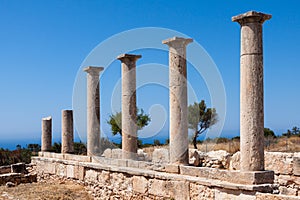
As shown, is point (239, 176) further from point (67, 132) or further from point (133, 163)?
point (67, 132)

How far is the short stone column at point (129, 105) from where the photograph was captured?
1380 centimetres

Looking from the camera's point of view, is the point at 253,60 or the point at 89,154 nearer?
the point at 253,60

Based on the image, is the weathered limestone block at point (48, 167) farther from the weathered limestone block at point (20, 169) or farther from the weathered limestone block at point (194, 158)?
the weathered limestone block at point (194, 158)

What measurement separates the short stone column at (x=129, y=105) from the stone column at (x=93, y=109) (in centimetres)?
247

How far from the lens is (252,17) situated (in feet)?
29.5

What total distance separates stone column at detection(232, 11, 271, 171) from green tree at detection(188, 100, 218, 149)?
24610mm

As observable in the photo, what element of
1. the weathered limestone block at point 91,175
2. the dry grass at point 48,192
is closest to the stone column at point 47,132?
the dry grass at point 48,192

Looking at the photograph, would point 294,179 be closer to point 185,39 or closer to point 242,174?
point 242,174

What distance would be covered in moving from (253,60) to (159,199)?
451 cm

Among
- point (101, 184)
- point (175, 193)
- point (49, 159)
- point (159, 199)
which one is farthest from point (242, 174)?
point (49, 159)

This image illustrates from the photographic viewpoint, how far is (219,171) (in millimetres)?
9461

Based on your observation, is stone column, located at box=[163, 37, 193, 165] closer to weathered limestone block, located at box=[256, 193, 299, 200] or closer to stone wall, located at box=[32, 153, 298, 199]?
stone wall, located at box=[32, 153, 298, 199]

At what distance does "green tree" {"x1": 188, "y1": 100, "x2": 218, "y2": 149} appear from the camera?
34.2 meters

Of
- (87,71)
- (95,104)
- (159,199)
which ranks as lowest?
(159,199)
